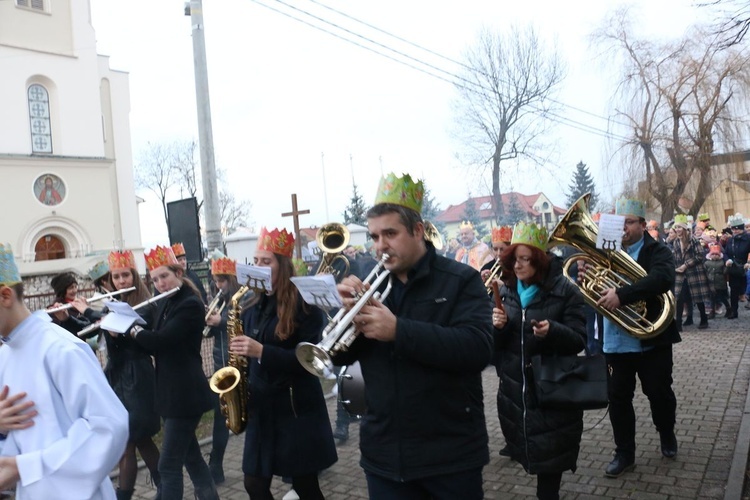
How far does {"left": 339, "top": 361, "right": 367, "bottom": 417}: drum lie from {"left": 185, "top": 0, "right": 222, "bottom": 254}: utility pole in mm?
7396

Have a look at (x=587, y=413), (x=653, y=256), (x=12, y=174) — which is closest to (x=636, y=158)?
(x=587, y=413)

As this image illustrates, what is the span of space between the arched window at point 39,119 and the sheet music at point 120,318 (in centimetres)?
3114

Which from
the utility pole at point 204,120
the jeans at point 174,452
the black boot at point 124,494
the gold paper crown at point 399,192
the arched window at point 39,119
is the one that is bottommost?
the black boot at point 124,494

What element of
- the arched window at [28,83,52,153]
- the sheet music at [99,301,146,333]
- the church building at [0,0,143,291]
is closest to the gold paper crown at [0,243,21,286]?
the sheet music at [99,301,146,333]

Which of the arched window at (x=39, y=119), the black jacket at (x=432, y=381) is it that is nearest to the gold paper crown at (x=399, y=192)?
the black jacket at (x=432, y=381)

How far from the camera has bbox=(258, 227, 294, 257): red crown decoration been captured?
4.30 m

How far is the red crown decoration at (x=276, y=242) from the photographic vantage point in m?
4.30

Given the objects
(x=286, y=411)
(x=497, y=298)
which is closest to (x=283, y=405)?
(x=286, y=411)

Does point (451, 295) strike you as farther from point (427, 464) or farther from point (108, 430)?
point (108, 430)

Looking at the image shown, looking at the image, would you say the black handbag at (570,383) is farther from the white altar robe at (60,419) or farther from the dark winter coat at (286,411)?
the white altar robe at (60,419)

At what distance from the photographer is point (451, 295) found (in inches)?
109

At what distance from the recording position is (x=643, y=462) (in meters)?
5.46

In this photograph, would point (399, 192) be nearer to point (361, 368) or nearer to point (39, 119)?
point (361, 368)

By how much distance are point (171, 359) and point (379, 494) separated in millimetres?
2450
